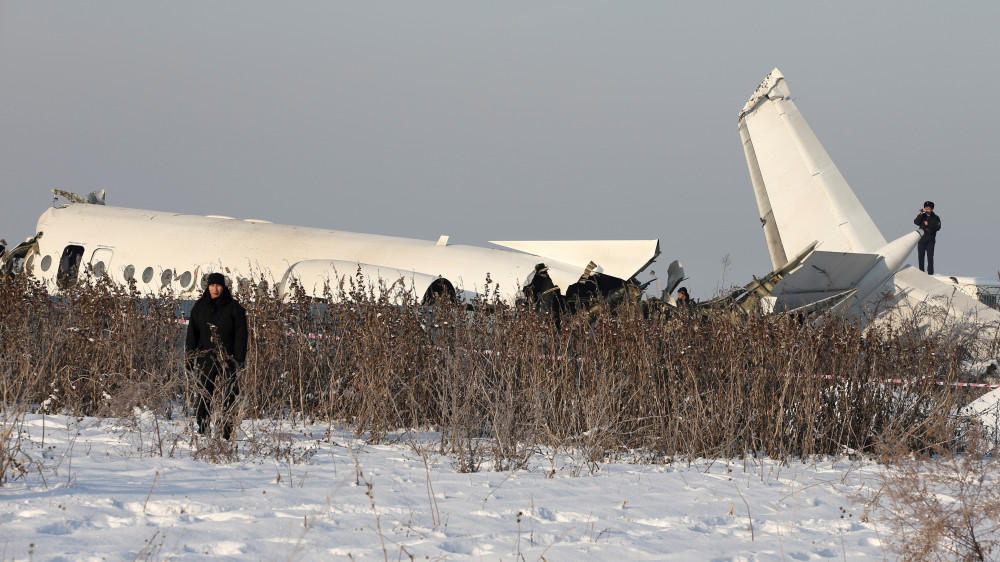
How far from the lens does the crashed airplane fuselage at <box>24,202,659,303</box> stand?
14.3 m

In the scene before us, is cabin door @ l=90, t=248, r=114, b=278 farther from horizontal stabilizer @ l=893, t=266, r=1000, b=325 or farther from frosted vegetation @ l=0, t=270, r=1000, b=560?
horizontal stabilizer @ l=893, t=266, r=1000, b=325

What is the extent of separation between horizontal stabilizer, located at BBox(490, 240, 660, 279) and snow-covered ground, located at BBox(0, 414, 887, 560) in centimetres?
654

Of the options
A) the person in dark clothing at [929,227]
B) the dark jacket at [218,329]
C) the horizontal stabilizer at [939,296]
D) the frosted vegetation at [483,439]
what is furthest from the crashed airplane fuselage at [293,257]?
the person in dark clothing at [929,227]

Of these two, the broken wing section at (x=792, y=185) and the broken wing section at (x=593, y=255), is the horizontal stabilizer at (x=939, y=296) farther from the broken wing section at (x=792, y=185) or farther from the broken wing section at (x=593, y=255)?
the broken wing section at (x=593, y=255)

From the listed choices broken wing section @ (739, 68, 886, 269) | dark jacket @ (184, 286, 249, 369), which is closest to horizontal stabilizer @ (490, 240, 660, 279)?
broken wing section @ (739, 68, 886, 269)

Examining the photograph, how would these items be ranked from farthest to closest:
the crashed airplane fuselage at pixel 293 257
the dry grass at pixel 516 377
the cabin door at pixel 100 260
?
the cabin door at pixel 100 260, the crashed airplane fuselage at pixel 293 257, the dry grass at pixel 516 377

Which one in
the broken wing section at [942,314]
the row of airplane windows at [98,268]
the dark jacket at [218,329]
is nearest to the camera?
the dark jacket at [218,329]

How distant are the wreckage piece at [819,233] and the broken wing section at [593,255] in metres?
2.23

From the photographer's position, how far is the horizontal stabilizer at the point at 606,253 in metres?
14.2

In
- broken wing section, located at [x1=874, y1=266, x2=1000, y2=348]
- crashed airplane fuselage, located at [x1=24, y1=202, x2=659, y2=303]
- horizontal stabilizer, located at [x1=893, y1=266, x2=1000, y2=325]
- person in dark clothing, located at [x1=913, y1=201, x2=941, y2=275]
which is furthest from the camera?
person in dark clothing, located at [x1=913, y1=201, x2=941, y2=275]

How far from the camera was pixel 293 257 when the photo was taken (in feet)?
55.6

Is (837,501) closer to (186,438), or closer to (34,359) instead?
(186,438)

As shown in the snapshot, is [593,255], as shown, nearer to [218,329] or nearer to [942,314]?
[942,314]

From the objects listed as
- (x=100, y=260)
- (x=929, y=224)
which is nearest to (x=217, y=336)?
(x=100, y=260)
